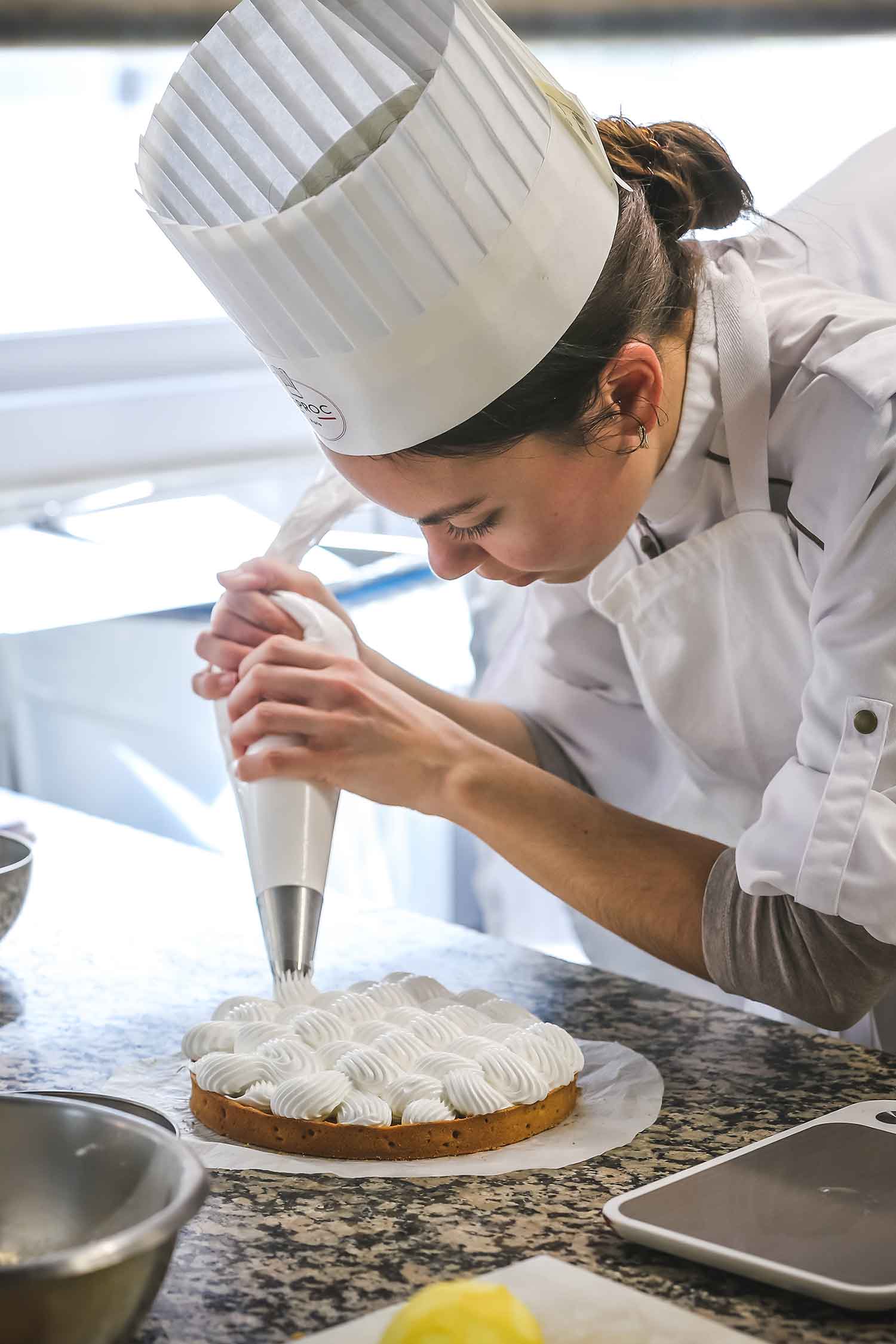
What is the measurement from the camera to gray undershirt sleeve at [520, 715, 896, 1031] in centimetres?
107

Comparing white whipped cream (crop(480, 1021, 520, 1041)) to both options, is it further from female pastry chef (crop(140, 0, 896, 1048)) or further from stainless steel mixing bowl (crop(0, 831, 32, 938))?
stainless steel mixing bowl (crop(0, 831, 32, 938))

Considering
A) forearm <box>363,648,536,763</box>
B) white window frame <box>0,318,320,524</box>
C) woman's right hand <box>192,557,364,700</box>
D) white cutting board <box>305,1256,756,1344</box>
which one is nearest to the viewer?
white cutting board <box>305,1256,756,1344</box>

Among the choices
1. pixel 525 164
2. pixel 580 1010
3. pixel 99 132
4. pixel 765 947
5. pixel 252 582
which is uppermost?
pixel 99 132

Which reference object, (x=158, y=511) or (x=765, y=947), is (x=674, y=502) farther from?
(x=158, y=511)

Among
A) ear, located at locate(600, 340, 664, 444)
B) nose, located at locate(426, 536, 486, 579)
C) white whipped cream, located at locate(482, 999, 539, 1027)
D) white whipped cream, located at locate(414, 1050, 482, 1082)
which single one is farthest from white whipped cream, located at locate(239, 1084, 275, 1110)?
ear, located at locate(600, 340, 664, 444)

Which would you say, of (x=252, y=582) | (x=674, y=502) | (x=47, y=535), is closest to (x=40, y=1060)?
(x=252, y=582)

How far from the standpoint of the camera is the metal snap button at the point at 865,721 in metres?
1.02

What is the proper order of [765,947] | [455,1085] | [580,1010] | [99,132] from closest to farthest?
[455,1085] → [765,947] → [580,1010] → [99,132]

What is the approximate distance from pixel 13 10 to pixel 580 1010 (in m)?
1.60

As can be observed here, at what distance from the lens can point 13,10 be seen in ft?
6.52

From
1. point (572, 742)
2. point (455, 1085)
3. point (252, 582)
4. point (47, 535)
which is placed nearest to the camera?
point (455, 1085)

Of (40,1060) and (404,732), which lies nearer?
(40,1060)

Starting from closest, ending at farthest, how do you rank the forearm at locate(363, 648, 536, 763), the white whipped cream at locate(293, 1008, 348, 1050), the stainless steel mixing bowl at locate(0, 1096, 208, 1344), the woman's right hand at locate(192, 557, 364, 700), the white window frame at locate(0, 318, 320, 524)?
the stainless steel mixing bowl at locate(0, 1096, 208, 1344), the white whipped cream at locate(293, 1008, 348, 1050), the woman's right hand at locate(192, 557, 364, 700), the forearm at locate(363, 648, 536, 763), the white window frame at locate(0, 318, 320, 524)

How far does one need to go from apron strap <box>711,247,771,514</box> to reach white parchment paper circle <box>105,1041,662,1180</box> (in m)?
0.48
